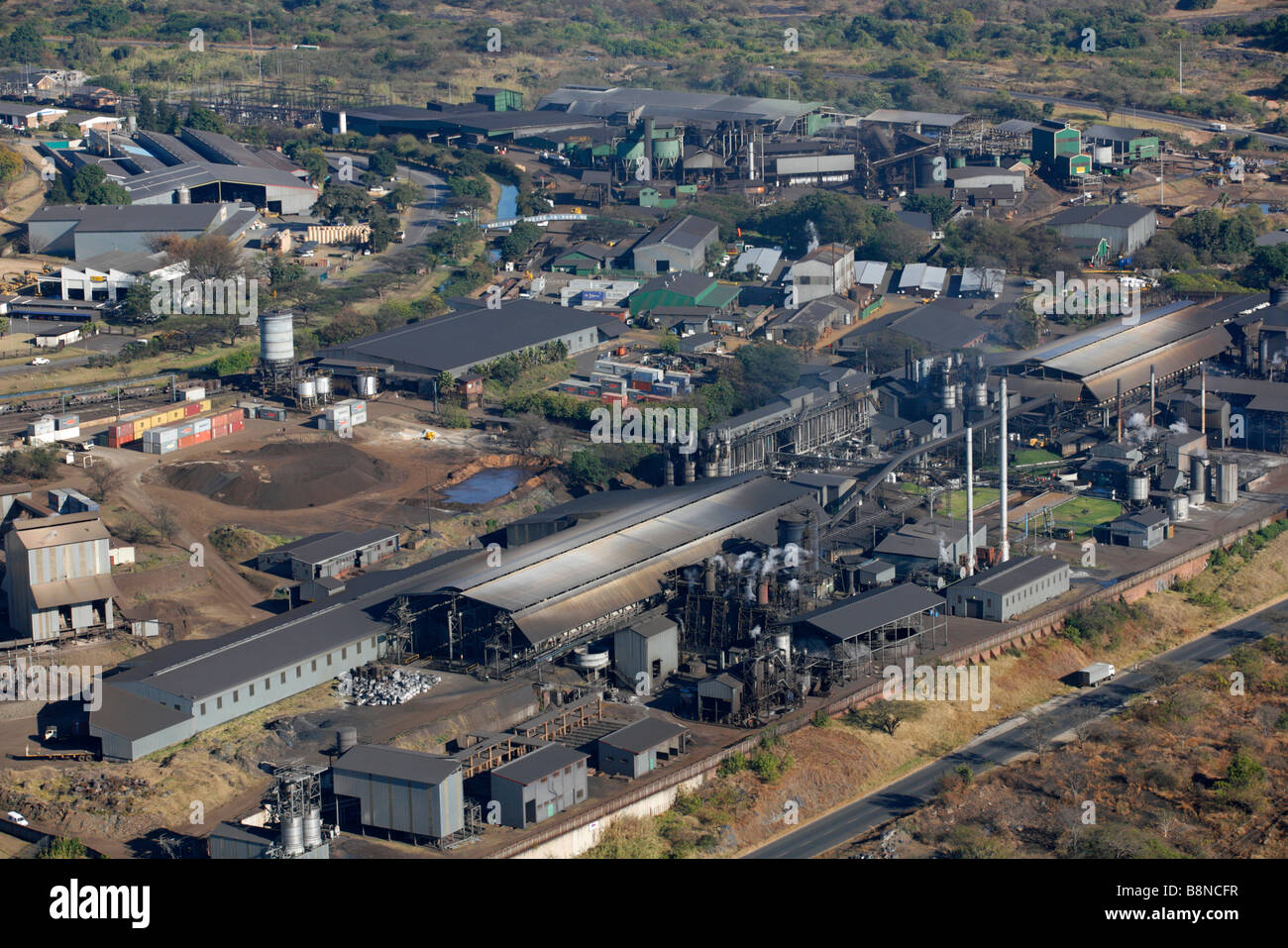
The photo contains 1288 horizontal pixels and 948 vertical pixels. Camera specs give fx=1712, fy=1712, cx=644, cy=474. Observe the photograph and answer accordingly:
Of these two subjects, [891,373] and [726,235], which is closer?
[891,373]

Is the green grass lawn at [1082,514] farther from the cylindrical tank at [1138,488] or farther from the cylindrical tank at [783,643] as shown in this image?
the cylindrical tank at [783,643]

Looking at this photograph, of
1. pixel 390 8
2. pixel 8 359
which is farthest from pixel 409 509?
pixel 390 8

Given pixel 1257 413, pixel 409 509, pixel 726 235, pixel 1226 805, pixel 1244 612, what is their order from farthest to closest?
pixel 726 235 → pixel 1257 413 → pixel 409 509 → pixel 1244 612 → pixel 1226 805

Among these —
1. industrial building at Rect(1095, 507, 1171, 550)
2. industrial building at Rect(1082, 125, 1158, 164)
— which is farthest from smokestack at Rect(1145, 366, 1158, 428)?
industrial building at Rect(1082, 125, 1158, 164)

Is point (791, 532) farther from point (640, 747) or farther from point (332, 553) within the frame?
point (332, 553)

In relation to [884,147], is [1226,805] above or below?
below

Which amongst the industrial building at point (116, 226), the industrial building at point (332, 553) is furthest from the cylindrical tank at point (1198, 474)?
the industrial building at point (116, 226)

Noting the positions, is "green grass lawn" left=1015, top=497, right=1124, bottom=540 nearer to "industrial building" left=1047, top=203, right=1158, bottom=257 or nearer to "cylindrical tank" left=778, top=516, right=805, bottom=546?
"cylindrical tank" left=778, top=516, right=805, bottom=546

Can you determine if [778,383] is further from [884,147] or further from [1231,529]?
[884,147]
